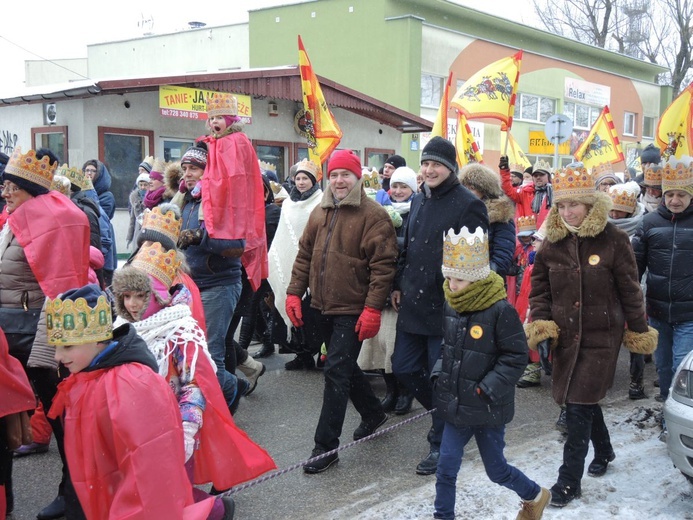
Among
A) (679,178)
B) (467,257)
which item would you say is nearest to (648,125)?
(679,178)

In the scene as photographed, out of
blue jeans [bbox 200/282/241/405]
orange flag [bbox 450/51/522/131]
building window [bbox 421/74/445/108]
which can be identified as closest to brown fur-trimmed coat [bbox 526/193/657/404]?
blue jeans [bbox 200/282/241/405]

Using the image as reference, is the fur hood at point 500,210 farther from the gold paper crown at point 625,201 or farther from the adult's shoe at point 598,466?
the adult's shoe at point 598,466

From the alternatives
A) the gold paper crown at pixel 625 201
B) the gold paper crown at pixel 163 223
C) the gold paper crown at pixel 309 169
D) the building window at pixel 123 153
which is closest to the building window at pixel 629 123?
the building window at pixel 123 153

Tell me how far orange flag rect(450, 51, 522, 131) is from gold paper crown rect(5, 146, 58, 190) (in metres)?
6.07

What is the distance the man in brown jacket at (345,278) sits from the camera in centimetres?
485

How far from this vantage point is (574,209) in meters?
4.52

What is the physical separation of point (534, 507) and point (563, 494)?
0.45 m

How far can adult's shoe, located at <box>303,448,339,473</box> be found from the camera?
15.7 ft

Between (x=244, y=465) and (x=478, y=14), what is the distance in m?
26.0

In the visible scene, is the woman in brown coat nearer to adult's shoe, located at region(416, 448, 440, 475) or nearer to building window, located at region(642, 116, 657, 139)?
adult's shoe, located at region(416, 448, 440, 475)

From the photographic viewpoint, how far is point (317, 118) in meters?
8.82

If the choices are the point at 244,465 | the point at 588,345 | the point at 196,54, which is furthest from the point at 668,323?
the point at 196,54

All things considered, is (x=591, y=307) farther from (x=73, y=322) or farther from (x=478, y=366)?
(x=73, y=322)

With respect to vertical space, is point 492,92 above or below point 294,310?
above
